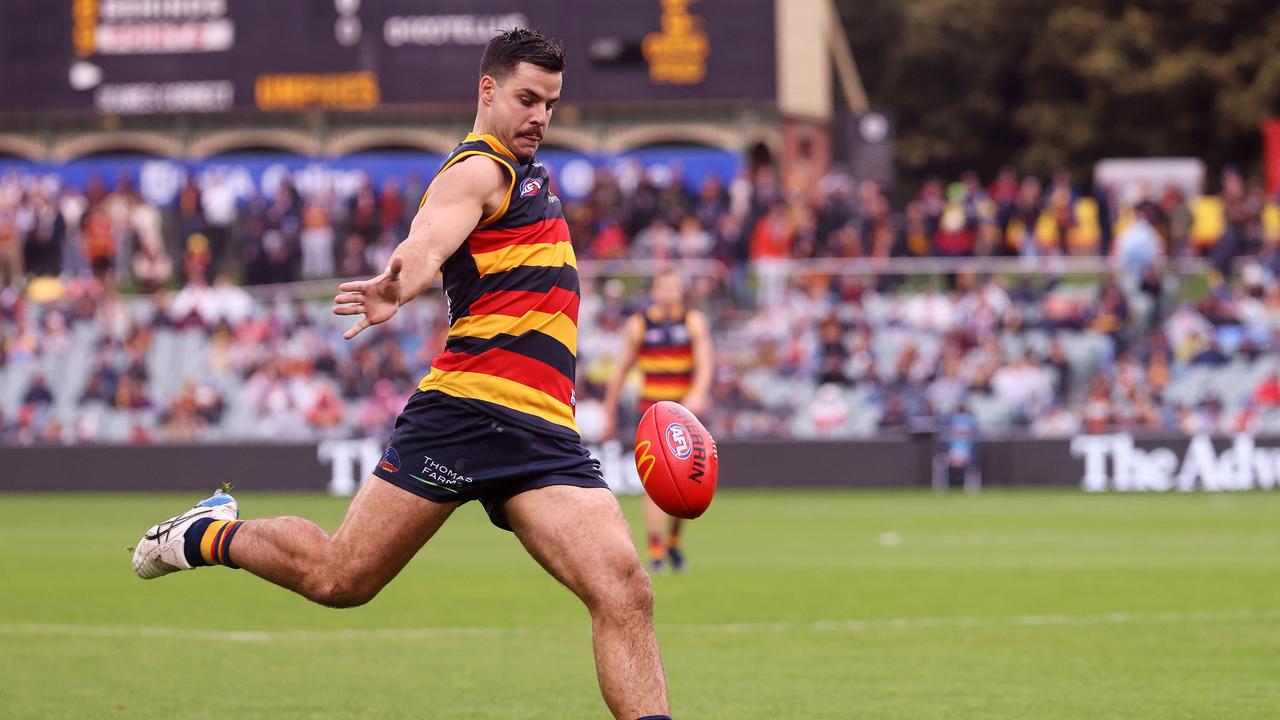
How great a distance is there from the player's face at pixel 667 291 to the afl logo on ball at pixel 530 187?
8.61m

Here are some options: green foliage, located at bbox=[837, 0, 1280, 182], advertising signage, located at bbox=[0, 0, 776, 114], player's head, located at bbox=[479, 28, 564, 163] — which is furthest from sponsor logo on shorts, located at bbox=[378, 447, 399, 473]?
green foliage, located at bbox=[837, 0, 1280, 182]

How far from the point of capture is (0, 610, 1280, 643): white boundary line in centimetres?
1154

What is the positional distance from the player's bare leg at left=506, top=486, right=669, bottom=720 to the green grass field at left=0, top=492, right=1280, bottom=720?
2233 millimetres

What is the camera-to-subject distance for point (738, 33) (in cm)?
3322

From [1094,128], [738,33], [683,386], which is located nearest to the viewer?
[683,386]

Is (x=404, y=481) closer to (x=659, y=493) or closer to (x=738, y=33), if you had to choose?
(x=659, y=493)

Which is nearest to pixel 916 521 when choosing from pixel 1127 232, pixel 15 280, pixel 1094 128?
pixel 1127 232

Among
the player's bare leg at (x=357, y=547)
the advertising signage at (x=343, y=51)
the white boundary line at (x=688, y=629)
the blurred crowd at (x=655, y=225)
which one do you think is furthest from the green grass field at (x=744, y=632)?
the advertising signage at (x=343, y=51)

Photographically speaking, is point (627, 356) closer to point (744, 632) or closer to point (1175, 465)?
point (744, 632)

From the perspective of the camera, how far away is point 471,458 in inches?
255

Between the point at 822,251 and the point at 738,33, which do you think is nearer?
the point at 822,251

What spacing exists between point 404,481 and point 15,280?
29.1 meters

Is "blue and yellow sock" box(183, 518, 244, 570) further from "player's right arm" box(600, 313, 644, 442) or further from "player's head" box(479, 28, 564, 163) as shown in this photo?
"player's right arm" box(600, 313, 644, 442)

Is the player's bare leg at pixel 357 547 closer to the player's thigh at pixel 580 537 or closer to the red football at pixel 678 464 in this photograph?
the player's thigh at pixel 580 537
